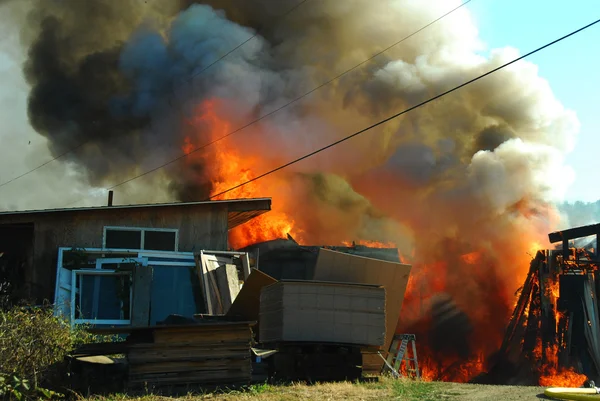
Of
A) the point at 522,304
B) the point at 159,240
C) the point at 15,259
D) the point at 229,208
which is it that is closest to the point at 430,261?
the point at 522,304

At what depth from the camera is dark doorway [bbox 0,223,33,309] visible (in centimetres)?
1664

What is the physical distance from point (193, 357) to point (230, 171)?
19680 millimetres

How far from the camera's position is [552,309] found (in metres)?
20.2

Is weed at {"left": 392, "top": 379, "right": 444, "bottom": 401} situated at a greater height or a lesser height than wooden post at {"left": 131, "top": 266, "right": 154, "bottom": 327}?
lesser

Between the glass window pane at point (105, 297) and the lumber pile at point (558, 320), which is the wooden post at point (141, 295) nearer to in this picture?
the glass window pane at point (105, 297)

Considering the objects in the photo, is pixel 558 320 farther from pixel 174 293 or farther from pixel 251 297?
pixel 174 293

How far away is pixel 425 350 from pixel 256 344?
38.4ft

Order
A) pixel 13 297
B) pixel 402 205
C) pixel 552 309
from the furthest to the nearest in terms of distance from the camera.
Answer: pixel 402 205 → pixel 552 309 → pixel 13 297

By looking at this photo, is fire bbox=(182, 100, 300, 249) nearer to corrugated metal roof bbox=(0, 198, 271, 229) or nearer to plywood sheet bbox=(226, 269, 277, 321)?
corrugated metal roof bbox=(0, 198, 271, 229)

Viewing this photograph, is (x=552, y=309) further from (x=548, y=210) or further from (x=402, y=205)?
(x=402, y=205)

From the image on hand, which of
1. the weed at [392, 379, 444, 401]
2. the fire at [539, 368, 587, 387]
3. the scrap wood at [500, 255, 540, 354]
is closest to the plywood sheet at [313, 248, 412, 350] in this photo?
the weed at [392, 379, 444, 401]

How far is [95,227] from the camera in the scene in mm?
17578

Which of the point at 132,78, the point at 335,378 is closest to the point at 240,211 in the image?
the point at 335,378

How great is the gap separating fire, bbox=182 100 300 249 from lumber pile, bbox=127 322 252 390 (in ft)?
54.5
